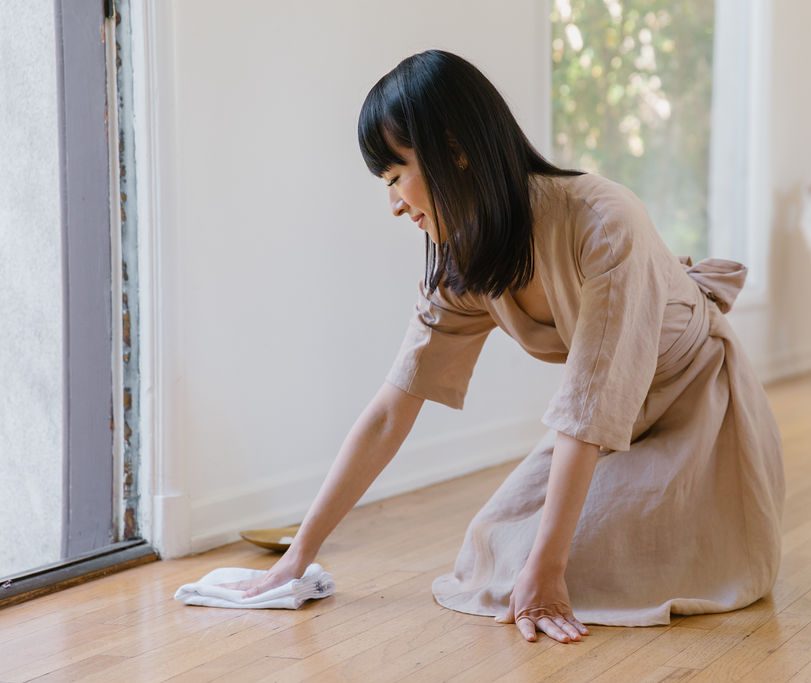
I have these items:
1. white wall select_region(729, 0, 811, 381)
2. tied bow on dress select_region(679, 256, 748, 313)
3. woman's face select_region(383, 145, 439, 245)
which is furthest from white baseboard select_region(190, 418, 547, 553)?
white wall select_region(729, 0, 811, 381)

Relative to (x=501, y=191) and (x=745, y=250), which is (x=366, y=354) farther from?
(x=745, y=250)

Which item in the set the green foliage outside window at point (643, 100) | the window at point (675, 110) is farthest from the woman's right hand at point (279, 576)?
the green foliage outside window at point (643, 100)

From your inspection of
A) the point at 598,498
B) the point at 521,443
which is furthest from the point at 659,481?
the point at 521,443

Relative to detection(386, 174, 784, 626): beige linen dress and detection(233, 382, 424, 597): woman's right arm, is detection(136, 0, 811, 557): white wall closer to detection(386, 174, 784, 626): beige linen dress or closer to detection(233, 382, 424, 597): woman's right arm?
detection(233, 382, 424, 597): woman's right arm

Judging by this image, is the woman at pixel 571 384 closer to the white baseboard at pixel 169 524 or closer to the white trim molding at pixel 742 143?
the white baseboard at pixel 169 524

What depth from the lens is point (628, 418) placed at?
5.31ft

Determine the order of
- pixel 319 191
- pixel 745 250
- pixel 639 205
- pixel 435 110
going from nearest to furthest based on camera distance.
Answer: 1. pixel 435 110
2. pixel 639 205
3. pixel 319 191
4. pixel 745 250

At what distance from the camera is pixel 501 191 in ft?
5.26

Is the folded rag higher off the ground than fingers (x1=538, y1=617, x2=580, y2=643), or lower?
lower

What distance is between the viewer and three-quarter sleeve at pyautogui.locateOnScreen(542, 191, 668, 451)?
160 cm

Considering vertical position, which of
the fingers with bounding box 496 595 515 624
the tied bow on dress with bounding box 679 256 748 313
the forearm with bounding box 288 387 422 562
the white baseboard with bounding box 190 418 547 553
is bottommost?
the white baseboard with bounding box 190 418 547 553

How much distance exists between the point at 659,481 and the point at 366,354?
1.04m

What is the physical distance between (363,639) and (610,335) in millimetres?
550

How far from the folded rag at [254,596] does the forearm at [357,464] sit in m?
0.04
